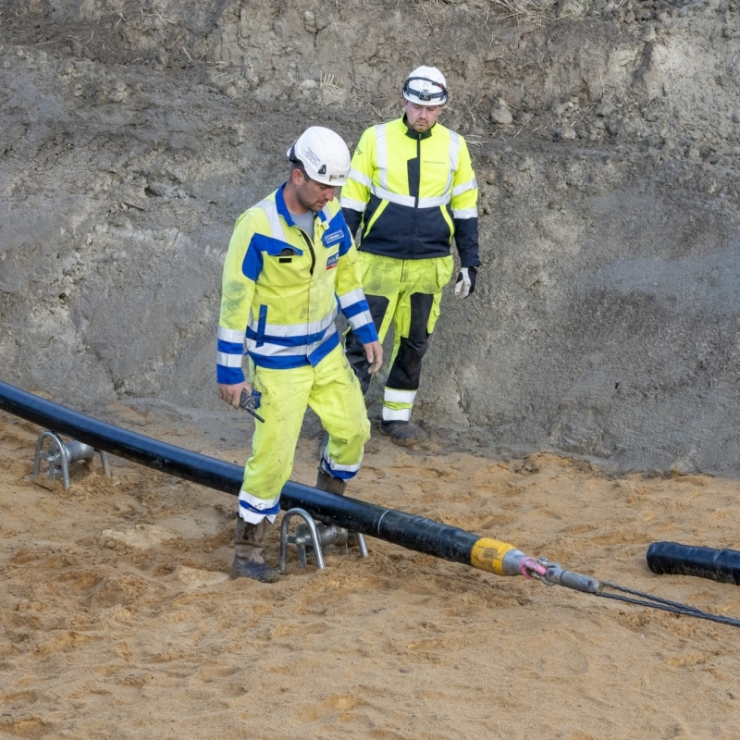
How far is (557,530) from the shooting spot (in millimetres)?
6516

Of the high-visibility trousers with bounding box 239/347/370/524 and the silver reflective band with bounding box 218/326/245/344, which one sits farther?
the high-visibility trousers with bounding box 239/347/370/524

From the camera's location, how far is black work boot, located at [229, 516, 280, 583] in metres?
5.75

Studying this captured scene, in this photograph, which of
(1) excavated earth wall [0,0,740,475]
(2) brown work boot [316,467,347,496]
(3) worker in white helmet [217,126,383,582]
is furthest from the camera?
(1) excavated earth wall [0,0,740,475]

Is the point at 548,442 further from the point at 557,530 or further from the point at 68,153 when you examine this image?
the point at 68,153

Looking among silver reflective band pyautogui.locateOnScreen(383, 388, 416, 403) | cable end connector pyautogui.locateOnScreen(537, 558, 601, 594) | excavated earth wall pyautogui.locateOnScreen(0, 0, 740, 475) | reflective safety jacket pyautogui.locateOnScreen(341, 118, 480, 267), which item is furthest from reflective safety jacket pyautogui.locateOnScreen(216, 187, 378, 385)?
excavated earth wall pyautogui.locateOnScreen(0, 0, 740, 475)

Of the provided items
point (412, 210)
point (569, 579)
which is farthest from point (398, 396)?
point (569, 579)

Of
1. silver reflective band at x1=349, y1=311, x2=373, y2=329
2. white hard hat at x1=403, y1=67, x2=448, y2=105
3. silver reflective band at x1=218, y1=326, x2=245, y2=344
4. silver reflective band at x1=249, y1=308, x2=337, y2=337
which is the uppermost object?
white hard hat at x1=403, y1=67, x2=448, y2=105

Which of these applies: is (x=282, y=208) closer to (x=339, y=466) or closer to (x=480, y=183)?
(x=339, y=466)

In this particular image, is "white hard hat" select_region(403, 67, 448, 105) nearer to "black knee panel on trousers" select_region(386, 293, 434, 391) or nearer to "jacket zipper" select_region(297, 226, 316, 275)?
"black knee panel on trousers" select_region(386, 293, 434, 391)

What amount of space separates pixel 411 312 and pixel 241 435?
1.65m

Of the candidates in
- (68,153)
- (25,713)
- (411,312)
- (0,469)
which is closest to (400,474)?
(411,312)

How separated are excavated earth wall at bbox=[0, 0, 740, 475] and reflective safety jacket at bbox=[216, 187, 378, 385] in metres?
2.90

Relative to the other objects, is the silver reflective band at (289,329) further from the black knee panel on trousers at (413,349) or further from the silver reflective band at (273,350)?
the black knee panel on trousers at (413,349)

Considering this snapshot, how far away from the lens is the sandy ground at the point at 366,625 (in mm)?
4211
